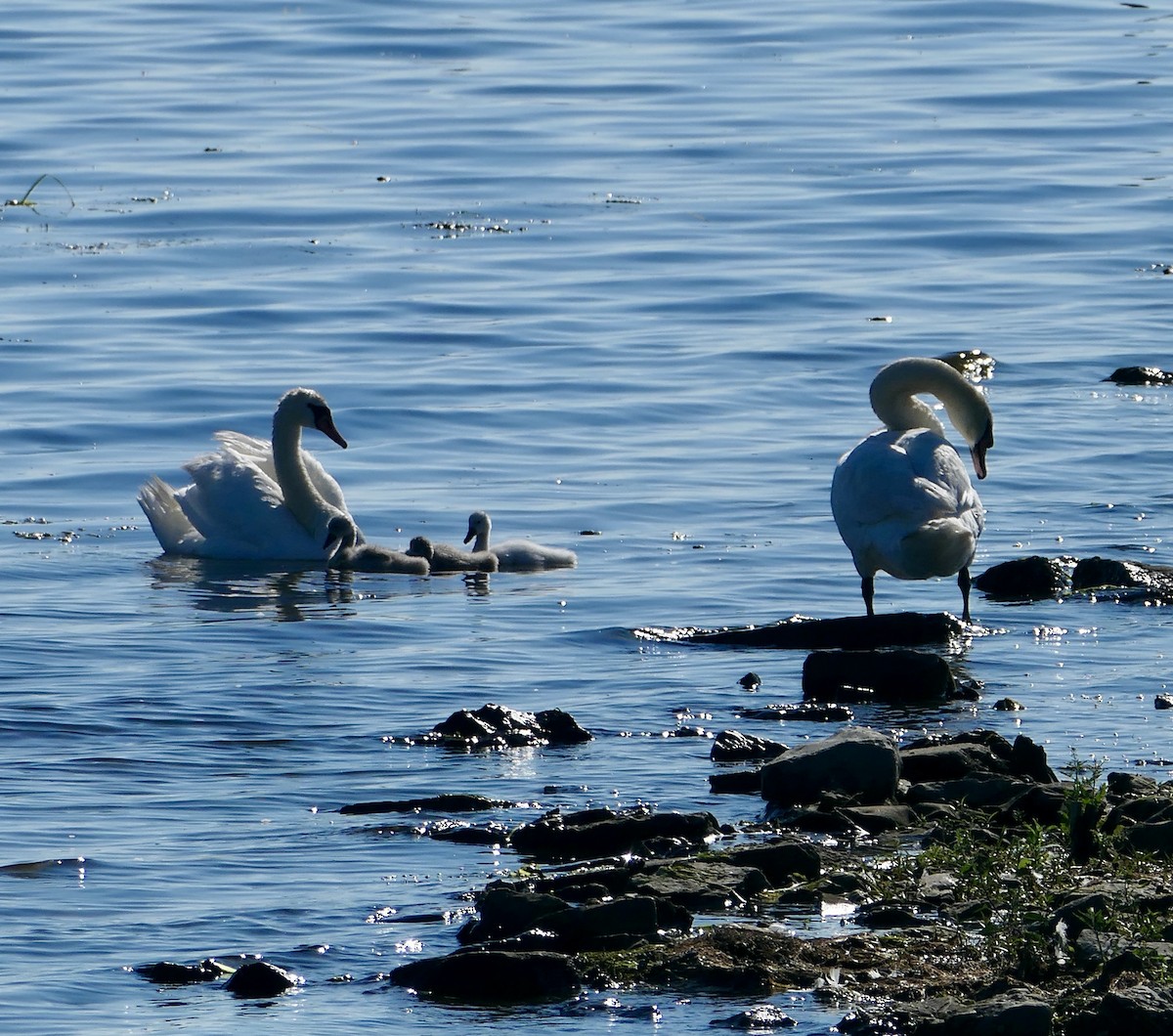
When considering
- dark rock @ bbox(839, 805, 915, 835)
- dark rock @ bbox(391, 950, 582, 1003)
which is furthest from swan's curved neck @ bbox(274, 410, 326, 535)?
dark rock @ bbox(391, 950, 582, 1003)

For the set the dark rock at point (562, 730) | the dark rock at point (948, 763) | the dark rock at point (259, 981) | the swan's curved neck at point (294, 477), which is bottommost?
the dark rock at point (259, 981)

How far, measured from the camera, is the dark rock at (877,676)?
1005cm

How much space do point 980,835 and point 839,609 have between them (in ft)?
15.3

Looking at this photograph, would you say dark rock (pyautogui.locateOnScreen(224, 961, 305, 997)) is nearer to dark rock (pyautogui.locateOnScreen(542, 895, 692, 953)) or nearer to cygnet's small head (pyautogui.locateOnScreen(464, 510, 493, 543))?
dark rock (pyautogui.locateOnScreen(542, 895, 692, 953))

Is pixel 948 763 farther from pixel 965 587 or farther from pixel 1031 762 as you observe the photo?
pixel 965 587

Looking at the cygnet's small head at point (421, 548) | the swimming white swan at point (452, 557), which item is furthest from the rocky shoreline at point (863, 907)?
the cygnet's small head at point (421, 548)

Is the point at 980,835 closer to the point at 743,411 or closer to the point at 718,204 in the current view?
the point at 743,411

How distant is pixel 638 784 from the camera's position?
869cm

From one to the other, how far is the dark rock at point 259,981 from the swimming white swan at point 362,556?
7.02 meters

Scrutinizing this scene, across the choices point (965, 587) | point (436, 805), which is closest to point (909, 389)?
point (965, 587)

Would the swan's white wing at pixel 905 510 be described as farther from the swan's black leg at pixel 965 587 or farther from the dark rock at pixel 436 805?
the dark rock at pixel 436 805

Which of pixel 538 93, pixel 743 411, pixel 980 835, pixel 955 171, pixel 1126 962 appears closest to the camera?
pixel 1126 962

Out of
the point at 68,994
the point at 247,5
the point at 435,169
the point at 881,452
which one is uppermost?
the point at 247,5

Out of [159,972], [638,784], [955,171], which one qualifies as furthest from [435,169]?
[159,972]
